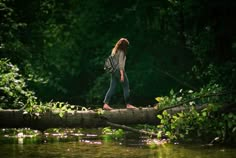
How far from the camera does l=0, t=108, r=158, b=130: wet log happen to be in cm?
1089

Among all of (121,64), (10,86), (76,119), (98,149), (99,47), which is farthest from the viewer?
(99,47)

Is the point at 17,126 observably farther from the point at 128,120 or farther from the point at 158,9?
the point at 158,9

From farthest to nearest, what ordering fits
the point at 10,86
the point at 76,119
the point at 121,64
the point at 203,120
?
the point at 121,64 < the point at 10,86 < the point at 76,119 < the point at 203,120

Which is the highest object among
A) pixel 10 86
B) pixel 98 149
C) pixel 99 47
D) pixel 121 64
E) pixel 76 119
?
pixel 99 47

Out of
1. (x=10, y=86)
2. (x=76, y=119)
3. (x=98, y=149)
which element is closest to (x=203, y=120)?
(x=98, y=149)

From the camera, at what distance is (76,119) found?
1120 centimetres

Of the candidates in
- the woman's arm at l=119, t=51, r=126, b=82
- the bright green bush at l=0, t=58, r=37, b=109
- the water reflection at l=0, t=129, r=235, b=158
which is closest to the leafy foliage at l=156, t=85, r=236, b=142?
the water reflection at l=0, t=129, r=235, b=158

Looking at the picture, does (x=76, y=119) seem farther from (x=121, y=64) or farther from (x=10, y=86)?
(x=121, y=64)

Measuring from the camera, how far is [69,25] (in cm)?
3105

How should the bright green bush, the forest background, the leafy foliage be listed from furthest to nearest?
Answer: the forest background < the bright green bush < the leafy foliage

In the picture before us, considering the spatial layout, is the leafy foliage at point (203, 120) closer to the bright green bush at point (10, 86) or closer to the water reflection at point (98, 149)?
the water reflection at point (98, 149)

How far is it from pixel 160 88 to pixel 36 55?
6779 mm

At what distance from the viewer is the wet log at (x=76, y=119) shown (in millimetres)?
10891

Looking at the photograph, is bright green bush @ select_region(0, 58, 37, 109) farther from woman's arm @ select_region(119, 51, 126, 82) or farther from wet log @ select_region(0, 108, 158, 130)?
woman's arm @ select_region(119, 51, 126, 82)
